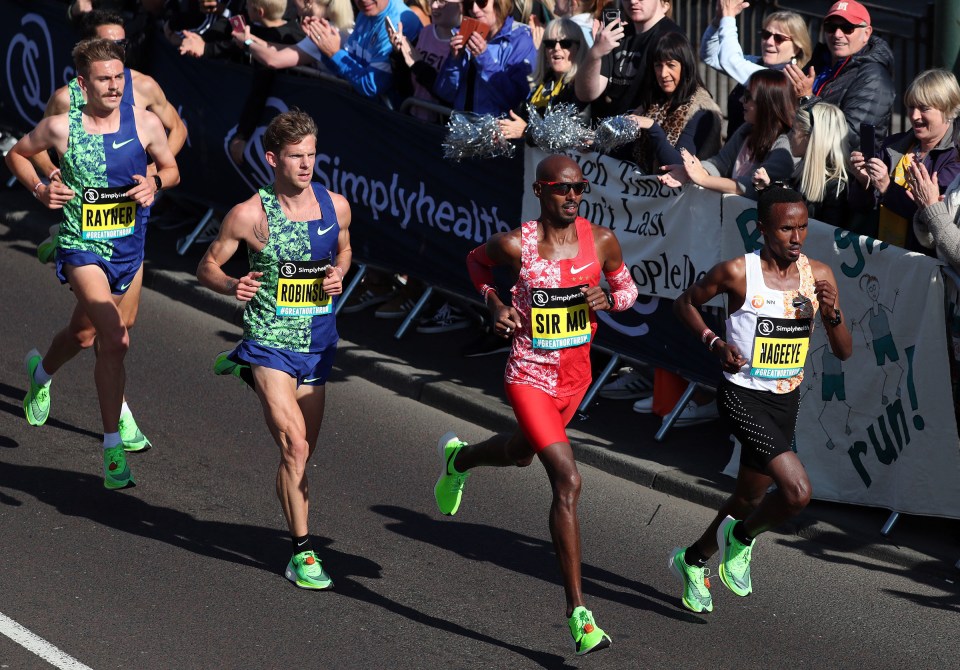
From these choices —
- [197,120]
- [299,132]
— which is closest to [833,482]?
[299,132]

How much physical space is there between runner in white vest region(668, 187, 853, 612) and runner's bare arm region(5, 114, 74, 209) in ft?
11.9

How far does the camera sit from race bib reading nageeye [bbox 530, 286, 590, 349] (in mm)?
6668

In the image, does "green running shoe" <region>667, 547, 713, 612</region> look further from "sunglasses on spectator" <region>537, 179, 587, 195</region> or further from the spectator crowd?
the spectator crowd

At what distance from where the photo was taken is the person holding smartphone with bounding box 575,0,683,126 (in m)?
9.07

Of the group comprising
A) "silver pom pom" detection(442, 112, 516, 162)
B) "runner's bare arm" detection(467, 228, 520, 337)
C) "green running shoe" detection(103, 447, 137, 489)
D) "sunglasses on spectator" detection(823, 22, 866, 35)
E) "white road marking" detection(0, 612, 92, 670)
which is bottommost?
"green running shoe" detection(103, 447, 137, 489)

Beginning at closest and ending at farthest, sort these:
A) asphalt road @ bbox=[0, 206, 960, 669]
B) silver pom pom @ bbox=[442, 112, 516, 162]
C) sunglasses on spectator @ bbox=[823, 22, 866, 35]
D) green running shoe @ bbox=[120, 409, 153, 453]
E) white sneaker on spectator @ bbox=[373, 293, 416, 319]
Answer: asphalt road @ bbox=[0, 206, 960, 669], green running shoe @ bbox=[120, 409, 153, 453], sunglasses on spectator @ bbox=[823, 22, 866, 35], silver pom pom @ bbox=[442, 112, 516, 162], white sneaker on spectator @ bbox=[373, 293, 416, 319]

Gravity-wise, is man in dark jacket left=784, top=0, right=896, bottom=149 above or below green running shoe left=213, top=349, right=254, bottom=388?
above

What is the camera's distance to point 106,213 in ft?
27.5

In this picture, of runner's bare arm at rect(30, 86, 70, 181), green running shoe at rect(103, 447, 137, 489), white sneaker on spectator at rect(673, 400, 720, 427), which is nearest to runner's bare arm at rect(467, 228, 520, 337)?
green running shoe at rect(103, 447, 137, 489)

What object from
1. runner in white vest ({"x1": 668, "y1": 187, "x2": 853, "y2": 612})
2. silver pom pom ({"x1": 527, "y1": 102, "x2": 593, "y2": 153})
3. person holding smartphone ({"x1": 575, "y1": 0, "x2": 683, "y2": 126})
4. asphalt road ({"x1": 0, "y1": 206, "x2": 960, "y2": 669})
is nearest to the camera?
asphalt road ({"x1": 0, "y1": 206, "x2": 960, "y2": 669})

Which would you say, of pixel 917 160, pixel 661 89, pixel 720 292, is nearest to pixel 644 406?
pixel 661 89

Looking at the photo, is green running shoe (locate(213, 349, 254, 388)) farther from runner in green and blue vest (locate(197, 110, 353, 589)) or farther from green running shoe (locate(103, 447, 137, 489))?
green running shoe (locate(103, 447, 137, 489))

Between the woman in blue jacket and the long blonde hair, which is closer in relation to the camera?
the long blonde hair

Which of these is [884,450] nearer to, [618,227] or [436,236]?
[618,227]
